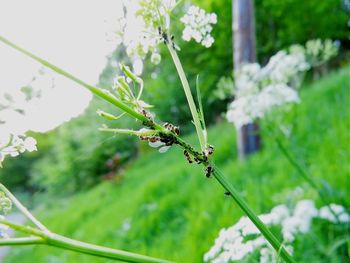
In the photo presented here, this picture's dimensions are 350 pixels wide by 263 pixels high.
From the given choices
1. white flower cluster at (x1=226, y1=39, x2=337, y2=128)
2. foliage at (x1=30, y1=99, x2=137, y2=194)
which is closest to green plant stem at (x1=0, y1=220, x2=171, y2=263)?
white flower cluster at (x1=226, y1=39, x2=337, y2=128)

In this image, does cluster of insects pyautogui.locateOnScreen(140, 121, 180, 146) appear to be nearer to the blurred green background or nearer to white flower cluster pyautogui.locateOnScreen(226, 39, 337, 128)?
the blurred green background

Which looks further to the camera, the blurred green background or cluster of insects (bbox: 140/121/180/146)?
the blurred green background

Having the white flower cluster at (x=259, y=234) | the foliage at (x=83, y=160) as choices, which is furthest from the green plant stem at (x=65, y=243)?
the foliage at (x=83, y=160)

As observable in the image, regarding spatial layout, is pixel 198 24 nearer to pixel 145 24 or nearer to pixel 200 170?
pixel 145 24

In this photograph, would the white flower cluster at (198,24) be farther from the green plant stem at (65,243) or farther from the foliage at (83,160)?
the foliage at (83,160)

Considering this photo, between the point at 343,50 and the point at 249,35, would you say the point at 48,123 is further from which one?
the point at 343,50

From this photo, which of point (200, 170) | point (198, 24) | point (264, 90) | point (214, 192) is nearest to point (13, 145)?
point (198, 24)

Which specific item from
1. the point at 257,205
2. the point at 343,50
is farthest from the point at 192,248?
the point at 343,50
